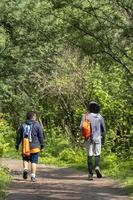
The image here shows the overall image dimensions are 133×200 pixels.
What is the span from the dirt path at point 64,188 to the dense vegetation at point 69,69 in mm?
1480

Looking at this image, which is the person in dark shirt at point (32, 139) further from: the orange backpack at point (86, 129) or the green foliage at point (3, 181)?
the orange backpack at point (86, 129)

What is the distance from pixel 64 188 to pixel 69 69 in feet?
41.2

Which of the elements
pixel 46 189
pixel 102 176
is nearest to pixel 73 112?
pixel 102 176

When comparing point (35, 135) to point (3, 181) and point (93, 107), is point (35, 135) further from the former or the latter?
point (3, 181)

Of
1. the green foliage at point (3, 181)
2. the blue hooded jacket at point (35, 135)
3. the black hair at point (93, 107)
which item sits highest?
the black hair at point (93, 107)

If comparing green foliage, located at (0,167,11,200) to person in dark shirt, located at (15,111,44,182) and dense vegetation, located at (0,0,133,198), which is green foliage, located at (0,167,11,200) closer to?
person in dark shirt, located at (15,111,44,182)

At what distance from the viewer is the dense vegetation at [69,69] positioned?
1210 cm

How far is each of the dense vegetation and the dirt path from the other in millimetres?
1480

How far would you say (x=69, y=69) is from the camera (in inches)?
983

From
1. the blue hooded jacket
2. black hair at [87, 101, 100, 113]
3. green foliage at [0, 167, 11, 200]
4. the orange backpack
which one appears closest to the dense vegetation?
→ black hair at [87, 101, 100, 113]

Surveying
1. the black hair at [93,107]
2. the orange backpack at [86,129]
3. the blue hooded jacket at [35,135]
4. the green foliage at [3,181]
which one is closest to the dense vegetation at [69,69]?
the black hair at [93,107]

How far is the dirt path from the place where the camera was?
37.8 feet

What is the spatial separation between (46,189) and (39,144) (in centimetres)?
245

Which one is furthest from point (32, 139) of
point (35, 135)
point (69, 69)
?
point (69, 69)
